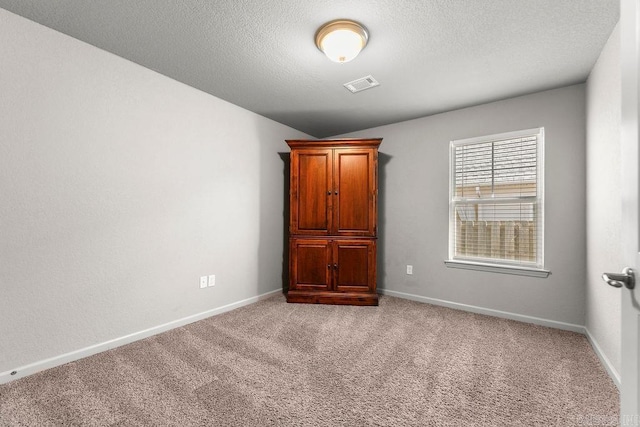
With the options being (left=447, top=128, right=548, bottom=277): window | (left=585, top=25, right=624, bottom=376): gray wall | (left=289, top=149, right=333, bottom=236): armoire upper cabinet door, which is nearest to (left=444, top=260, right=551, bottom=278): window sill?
(left=447, top=128, right=548, bottom=277): window

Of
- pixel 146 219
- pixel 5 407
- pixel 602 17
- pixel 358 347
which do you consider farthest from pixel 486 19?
pixel 5 407

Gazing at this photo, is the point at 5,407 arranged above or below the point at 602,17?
below

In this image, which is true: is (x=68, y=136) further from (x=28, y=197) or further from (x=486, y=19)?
(x=486, y=19)

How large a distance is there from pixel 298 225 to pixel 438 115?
2238 millimetres

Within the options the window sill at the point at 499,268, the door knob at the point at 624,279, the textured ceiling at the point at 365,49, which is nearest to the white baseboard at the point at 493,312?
the window sill at the point at 499,268

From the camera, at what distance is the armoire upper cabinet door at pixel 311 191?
348 centimetres

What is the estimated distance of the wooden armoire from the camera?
3.38 metres

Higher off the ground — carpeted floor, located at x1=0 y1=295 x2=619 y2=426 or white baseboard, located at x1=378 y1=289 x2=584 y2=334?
white baseboard, located at x1=378 y1=289 x2=584 y2=334

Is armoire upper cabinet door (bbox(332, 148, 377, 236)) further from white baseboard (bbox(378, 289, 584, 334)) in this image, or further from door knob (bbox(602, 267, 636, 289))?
door knob (bbox(602, 267, 636, 289))

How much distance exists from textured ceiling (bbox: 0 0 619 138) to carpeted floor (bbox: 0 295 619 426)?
2.36 m

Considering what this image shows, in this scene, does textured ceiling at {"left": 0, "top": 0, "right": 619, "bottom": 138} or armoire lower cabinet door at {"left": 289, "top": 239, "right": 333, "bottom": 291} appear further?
armoire lower cabinet door at {"left": 289, "top": 239, "right": 333, "bottom": 291}

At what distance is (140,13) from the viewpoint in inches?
70.7

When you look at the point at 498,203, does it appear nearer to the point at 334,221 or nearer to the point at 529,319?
the point at 529,319

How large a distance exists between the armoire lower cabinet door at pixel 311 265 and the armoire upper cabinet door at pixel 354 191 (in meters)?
0.29
